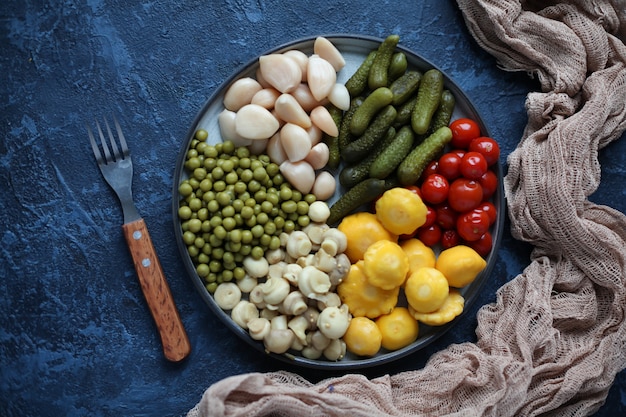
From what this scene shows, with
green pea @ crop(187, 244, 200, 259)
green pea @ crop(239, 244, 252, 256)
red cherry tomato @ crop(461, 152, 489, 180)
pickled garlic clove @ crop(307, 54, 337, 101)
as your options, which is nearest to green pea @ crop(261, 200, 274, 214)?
green pea @ crop(239, 244, 252, 256)

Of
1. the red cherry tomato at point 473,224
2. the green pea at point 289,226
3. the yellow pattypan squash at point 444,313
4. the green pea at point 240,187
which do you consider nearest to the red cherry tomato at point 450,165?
the red cherry tomato at point 473,224

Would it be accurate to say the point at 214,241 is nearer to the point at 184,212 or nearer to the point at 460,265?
the point at 184,212

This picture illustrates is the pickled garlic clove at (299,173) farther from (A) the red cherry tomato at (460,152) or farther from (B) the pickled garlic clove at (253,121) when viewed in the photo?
(A) the red cherry tomato at (460,152)

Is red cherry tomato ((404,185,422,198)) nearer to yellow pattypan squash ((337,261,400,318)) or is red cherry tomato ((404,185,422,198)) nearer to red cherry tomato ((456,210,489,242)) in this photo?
red cherry tomato ((456,210,489,242))

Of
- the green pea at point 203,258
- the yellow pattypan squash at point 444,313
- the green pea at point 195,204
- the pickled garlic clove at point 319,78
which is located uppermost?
the pickled garlic clove at point 319,78

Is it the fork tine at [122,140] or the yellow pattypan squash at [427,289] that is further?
the fork tine at [122,140]

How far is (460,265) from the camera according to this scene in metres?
1.62

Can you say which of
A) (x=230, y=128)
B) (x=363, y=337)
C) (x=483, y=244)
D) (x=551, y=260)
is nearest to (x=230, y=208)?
(x=230, y=128)

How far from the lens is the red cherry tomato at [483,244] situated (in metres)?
1.68

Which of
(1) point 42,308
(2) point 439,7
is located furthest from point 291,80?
(1) point 42,308

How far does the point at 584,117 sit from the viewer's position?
65.6 inches

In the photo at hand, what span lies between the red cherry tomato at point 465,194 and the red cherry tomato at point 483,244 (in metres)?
0.09

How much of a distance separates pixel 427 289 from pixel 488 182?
1.13 feet

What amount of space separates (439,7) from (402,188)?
1.83 feet
